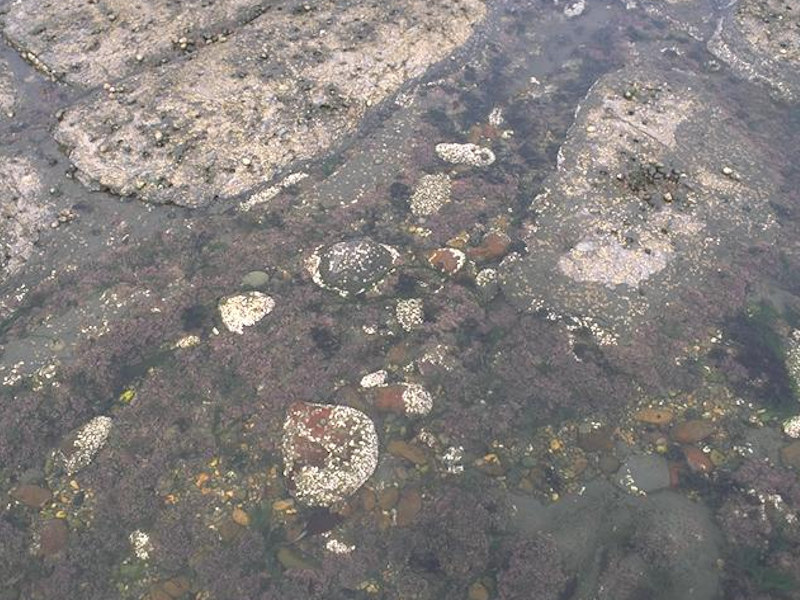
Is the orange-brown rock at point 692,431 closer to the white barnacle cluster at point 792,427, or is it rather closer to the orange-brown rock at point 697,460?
the orange-brown rock at point 697,460

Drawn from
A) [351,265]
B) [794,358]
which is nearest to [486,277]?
[351,265]

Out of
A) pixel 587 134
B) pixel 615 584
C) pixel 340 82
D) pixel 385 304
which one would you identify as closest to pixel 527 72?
pixel 587 134

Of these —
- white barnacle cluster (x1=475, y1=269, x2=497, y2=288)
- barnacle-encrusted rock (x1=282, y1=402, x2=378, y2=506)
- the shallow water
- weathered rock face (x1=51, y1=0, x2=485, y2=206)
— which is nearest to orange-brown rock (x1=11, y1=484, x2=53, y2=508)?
the shallow water

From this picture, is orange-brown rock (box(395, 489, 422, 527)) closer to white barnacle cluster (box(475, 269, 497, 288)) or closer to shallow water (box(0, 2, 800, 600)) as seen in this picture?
shallow water (box(0, 2, 800, 600))

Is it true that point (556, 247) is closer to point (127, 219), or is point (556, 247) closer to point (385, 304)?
point (385, 304)

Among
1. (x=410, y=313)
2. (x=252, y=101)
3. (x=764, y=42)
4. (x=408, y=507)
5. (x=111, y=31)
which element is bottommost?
(x=408, y=507)

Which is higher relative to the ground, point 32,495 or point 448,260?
point 448,260

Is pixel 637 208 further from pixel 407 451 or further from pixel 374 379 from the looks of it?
pixel 407 451
